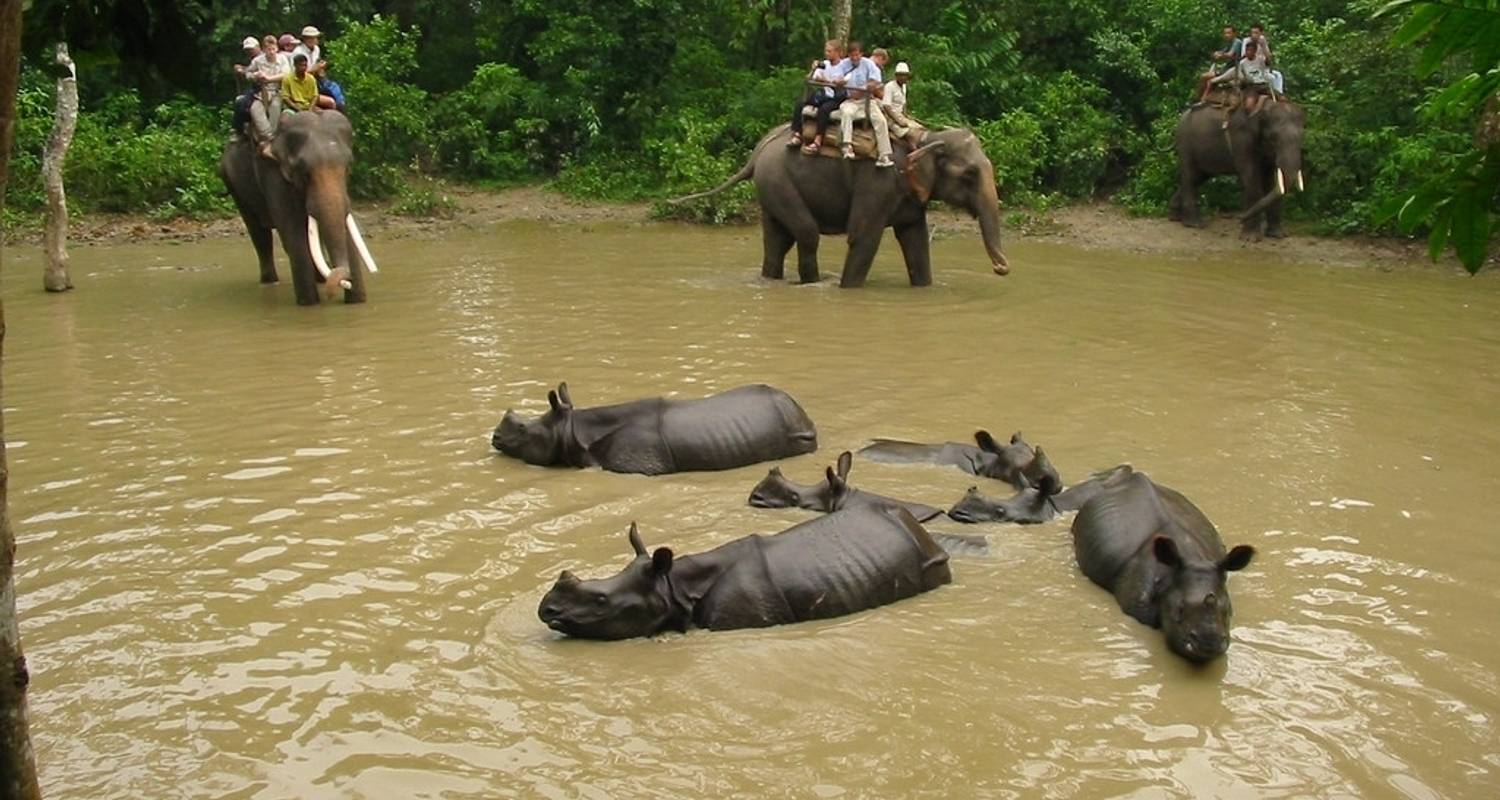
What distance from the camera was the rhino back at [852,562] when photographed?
6750 mm

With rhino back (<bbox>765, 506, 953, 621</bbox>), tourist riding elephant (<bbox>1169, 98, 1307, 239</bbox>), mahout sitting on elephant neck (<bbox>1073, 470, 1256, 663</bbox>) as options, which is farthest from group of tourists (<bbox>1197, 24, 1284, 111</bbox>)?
rhino back (<bbox>765, 506, 953, 621</bbox>)

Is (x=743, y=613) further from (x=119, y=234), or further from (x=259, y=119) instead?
(x=119, y=234)

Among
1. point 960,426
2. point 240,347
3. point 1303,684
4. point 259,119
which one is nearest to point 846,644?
point 1303,684

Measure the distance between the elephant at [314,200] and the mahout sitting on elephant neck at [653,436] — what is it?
5720 mm

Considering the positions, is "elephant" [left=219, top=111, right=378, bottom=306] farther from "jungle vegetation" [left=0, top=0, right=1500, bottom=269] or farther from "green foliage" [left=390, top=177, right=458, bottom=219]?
"green foliage" [left=390, top=177, right=458, bottom=219]

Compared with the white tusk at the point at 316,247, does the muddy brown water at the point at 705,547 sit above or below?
below

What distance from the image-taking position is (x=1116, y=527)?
7227 millimetres

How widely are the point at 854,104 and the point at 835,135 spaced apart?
414 mm

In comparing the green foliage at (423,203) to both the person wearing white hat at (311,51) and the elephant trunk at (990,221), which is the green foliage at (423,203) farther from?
the elephant trunk at (990,221)

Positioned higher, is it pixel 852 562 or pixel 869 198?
pixel 869 198

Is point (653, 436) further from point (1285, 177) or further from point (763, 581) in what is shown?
point (1285, 177)

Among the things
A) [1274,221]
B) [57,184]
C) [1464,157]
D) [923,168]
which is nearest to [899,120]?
[923,168]

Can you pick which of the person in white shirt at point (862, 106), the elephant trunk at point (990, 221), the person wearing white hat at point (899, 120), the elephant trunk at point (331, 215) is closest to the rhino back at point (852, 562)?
the elephant trunk at point (331, 215)

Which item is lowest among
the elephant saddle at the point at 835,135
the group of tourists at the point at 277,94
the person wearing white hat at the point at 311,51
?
the elephant saddle at the point at 835,135
